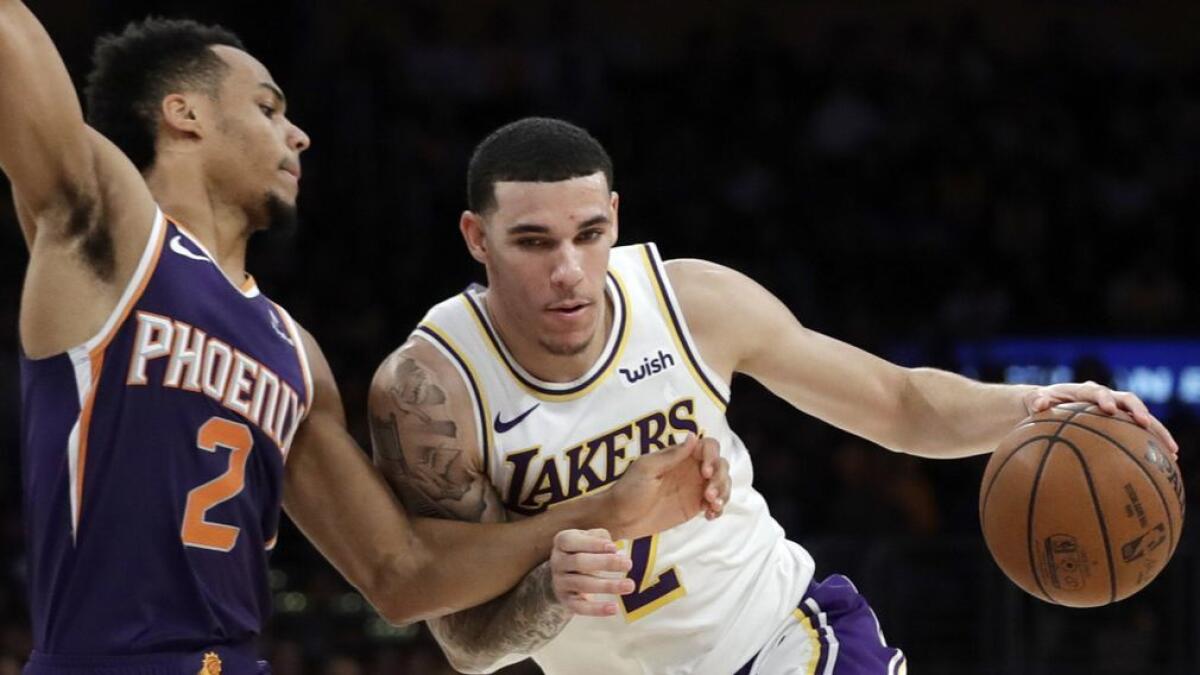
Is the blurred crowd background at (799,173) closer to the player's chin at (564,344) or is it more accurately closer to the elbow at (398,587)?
the elbow at (398,587)

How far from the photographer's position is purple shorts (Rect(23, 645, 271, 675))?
3277mm

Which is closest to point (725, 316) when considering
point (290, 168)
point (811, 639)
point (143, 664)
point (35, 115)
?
point (811, 639)

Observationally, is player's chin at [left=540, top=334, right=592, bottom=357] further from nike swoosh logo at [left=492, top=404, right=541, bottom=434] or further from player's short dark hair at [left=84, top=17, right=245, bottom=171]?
player's short dark hair at [left=84, top=17, right=245, bottom=171]

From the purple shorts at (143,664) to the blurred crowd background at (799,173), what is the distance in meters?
4.57

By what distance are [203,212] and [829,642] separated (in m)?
1.73

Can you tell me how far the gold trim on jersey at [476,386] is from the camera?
13.0 ft

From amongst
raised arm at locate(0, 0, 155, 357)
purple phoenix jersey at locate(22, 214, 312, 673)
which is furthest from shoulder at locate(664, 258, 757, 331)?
raised arm at locate(0, 0, 155, 357)

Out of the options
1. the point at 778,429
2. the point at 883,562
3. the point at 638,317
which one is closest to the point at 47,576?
the point at 638,317

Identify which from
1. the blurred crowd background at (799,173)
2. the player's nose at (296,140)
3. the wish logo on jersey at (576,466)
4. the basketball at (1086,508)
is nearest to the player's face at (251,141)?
the player's nose at (296,140)

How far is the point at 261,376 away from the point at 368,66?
8.05 meters

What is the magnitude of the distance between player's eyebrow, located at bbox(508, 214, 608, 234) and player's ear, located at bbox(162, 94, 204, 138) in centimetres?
72

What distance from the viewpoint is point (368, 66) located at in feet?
37.3

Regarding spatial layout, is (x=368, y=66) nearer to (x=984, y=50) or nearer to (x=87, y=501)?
(x=984, y=50)

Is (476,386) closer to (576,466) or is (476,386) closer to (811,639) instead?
(576,466)
